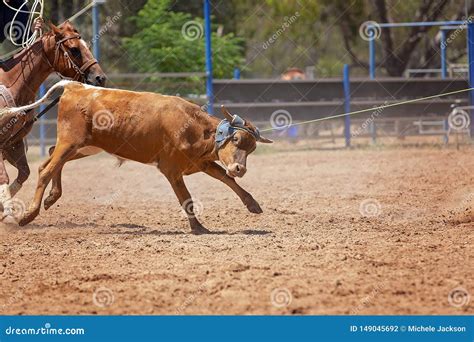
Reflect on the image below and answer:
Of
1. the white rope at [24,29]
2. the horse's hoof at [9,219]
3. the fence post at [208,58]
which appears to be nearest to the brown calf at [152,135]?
the horse's hoof at [9,219]

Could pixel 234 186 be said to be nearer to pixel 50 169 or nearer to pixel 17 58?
pixel 50 169

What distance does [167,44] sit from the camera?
22609 mm

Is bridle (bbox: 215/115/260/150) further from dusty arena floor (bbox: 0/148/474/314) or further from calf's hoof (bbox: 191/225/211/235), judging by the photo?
dusty arena floor (bbox: 0/148/474/314)

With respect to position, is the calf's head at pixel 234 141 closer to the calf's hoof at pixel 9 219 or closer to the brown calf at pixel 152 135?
the brown calf at pixel 152 135

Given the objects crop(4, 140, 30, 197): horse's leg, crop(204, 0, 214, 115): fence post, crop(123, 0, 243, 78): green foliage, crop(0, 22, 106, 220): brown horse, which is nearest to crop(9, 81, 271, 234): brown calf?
crop(0, 22, 106, 220): brown horse

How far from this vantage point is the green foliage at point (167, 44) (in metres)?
22.2

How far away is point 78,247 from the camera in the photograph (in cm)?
847

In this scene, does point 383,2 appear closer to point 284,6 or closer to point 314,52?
point 284,6

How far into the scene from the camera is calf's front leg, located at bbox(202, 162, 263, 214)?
9.18 metres

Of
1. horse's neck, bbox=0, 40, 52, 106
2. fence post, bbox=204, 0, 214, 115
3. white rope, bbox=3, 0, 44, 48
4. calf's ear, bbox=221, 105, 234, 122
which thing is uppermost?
fence post, bbox=204, 0, 214, 115

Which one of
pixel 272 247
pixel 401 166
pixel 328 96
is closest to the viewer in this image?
pixel 272 247

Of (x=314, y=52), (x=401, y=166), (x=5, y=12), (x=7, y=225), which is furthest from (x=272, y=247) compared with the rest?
(x=314, y=52)

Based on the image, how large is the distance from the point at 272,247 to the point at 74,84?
3.14 meters

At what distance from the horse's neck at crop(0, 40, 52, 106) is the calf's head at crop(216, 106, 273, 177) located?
2725 mm
